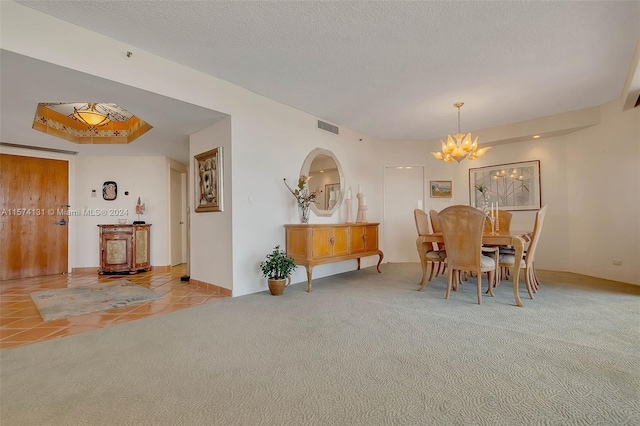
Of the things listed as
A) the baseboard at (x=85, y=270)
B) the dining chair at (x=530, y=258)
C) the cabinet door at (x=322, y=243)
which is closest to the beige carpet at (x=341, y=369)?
the dining chair at (x=530, y=258)

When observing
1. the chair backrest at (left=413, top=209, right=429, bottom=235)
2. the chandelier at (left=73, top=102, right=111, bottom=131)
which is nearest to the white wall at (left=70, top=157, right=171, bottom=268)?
the chandelier at (left=73, top=102, right=111, bottom=131)

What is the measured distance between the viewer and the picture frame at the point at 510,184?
517cm

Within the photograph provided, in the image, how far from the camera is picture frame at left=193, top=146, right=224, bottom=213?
3.62 m

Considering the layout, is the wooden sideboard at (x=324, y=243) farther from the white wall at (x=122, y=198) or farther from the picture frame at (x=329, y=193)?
the white wall at (x=122, y=198)

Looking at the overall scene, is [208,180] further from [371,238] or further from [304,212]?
[371,238]

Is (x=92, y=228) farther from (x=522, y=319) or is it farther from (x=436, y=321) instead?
(x=522, y=319)

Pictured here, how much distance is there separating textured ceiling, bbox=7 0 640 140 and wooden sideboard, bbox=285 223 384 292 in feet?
5.97

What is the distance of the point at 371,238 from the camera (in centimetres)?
475

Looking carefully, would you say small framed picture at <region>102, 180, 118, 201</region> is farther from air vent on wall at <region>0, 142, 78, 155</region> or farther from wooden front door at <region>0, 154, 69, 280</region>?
air vent on wall at <region>0, 142, 78, 155</region>

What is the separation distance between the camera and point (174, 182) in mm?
6273

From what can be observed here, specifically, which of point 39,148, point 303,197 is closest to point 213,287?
point 303,197

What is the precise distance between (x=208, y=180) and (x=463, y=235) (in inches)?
128

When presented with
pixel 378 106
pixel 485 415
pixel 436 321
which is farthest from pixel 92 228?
pixel 485 415

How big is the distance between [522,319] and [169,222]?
19.3ft
